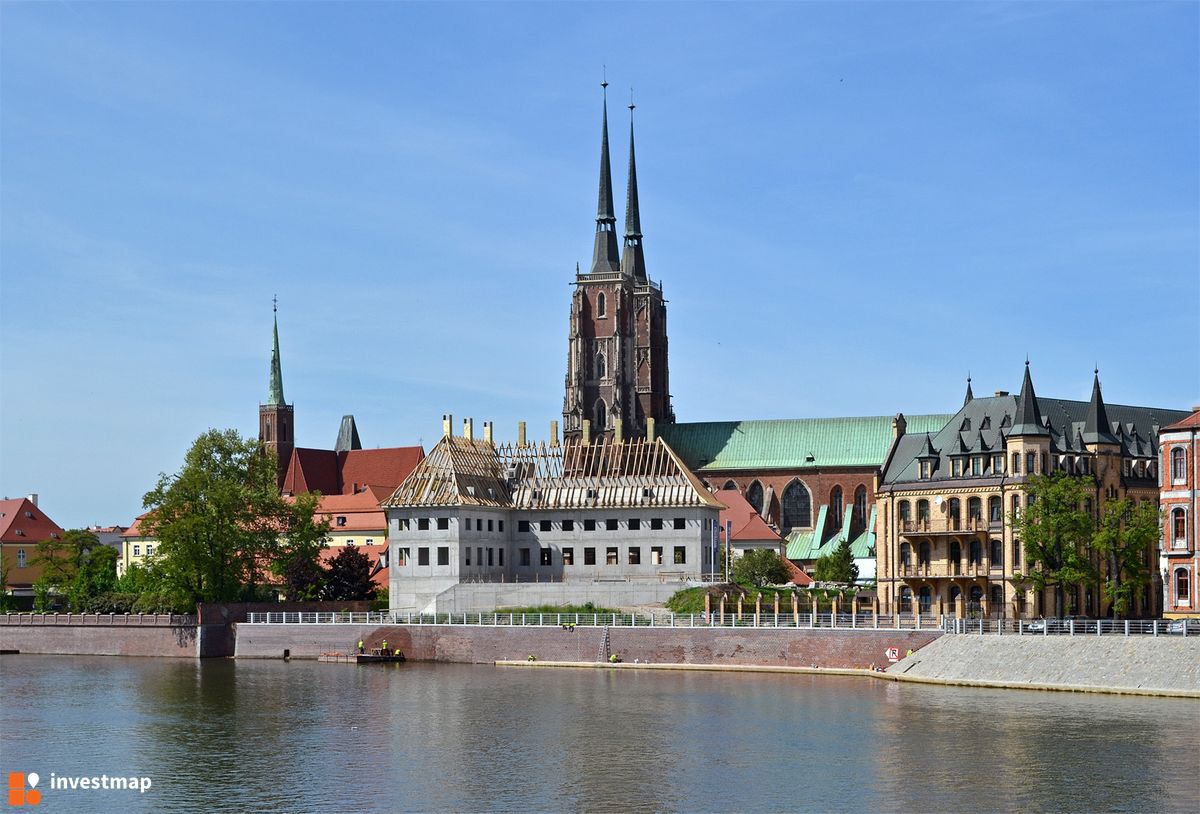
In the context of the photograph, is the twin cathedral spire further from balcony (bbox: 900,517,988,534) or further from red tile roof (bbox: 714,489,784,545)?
balcony (bbox: 900,517,988,534)

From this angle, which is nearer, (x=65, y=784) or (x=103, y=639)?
(x=65, y=784)

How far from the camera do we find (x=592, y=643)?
3720 inches

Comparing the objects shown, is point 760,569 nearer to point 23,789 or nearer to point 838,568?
point 838,568

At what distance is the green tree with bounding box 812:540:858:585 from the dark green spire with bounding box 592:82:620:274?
53.1m

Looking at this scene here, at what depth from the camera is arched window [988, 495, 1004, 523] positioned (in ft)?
324

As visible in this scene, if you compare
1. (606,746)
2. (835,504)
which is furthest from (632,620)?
(835,504)

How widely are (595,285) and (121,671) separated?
3419 inches

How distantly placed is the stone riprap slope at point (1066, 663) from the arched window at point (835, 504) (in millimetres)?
76875

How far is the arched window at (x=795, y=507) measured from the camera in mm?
161125

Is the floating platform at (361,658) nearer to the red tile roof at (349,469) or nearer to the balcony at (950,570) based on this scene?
the balcony at (950,570)

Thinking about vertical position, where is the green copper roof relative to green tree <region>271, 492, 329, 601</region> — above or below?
above

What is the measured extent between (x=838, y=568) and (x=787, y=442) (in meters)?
36.4

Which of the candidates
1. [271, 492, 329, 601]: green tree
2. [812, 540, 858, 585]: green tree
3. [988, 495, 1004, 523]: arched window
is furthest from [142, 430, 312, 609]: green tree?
[988, 495, 1004, 523]: arched window

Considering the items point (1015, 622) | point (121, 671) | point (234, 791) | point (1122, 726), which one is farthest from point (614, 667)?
point (234, 791)
